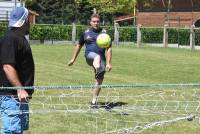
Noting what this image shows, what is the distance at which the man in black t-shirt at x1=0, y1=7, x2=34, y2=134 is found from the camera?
589 cm

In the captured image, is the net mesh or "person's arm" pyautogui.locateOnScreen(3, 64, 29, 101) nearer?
"person's arm" pyautogui.locateOnScreen(3, 64, 29, 101)

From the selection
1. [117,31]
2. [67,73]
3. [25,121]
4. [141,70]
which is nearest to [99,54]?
[25,121]

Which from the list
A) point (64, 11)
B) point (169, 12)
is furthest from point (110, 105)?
point (64, 11)

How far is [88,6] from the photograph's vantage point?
6619 cm

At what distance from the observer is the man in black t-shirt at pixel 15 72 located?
589 centimetres

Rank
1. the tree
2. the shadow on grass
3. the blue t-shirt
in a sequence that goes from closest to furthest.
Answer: the shadow on grass, the blue t-shirt, the tree

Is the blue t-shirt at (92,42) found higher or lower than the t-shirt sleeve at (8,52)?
lower

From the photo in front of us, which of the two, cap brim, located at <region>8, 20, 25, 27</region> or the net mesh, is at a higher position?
cap brim, located at <region>8, 20, 25, 27</region>

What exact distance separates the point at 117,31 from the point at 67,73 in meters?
22.7

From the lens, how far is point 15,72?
5930 mm

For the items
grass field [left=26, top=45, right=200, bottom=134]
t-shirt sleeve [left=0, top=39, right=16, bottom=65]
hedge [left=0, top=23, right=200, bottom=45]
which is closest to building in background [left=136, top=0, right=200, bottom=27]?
hedge [left=0, top=23, right=200, bottom=45]

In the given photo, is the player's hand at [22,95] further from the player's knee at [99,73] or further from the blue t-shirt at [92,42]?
the blue t-shirt at [92,42]

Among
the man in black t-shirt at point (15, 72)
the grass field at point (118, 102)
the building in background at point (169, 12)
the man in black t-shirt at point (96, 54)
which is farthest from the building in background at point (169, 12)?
the man in black t-shirt at point (15, 72)

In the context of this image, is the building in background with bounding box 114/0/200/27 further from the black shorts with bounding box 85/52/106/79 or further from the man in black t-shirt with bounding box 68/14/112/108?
the black shorts with bounding box 85/52/106/79
